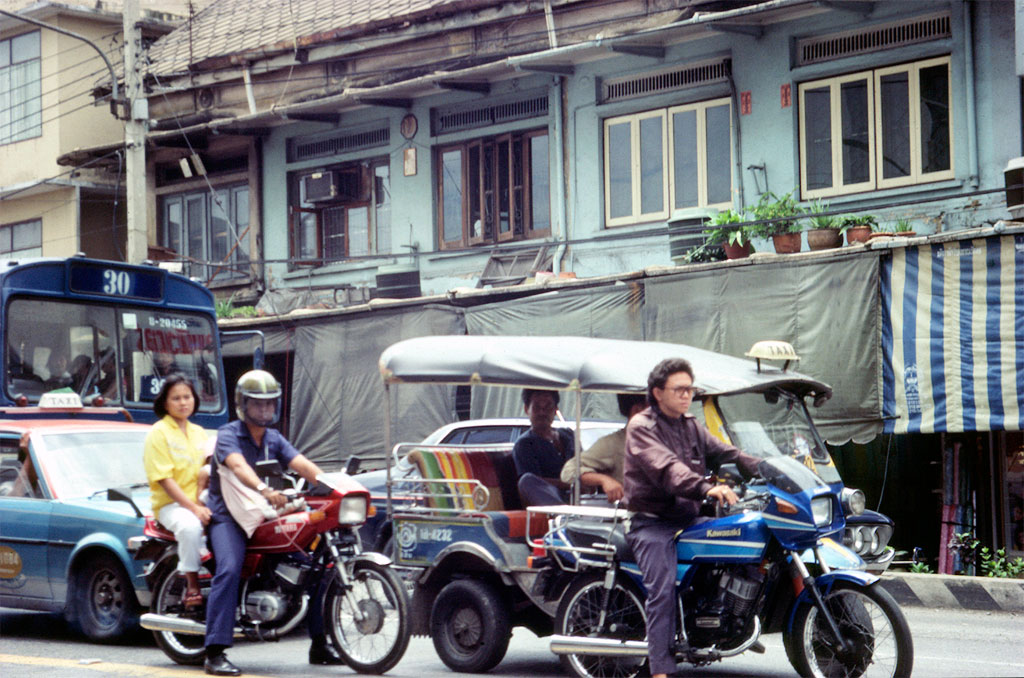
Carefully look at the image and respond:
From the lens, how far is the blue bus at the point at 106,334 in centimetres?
1370

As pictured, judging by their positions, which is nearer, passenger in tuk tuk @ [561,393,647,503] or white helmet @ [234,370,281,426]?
white helmet @ [234,370,281,426]

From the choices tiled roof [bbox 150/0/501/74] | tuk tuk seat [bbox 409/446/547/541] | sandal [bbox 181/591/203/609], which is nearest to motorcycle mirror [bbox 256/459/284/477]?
sandal [bbox 181/591/203/609]

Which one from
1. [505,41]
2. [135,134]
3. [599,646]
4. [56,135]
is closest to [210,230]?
[56,135]

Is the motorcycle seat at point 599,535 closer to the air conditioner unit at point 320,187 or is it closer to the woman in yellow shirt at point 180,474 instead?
the woman in yellow shirt at point 180,474

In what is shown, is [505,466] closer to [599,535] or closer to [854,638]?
[599,535]

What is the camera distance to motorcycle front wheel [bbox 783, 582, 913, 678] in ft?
22.9

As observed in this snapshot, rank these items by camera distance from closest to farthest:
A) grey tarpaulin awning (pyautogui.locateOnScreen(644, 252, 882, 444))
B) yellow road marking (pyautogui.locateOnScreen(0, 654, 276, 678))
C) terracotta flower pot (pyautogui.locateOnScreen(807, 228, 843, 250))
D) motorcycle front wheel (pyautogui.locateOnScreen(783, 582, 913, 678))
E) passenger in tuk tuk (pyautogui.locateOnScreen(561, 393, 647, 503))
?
1. motorcycle front wheel (pyautogui.locateOnScreen(783, 582, 913, 678))
2. yellow road marking (pyautogui.locateOnScreen(0, 654, 276, 678))
3. passenger in tuk tuk (pyautogui.locateOnScreen(561, 393, 647, 503))
4. grey tarpaulin awning (pyautogui.locateOnScreen(644, 252, 882, 444))
5. terracotta flower pot (pyautogui.locateOnScreen(807, 228, 843, 250))

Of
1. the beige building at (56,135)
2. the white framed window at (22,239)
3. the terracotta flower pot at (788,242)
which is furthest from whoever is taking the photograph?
the white framed window at (22,239)

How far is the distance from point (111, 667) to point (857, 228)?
A: 962 cm

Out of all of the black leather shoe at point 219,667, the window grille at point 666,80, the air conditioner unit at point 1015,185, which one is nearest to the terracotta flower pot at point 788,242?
the air conditioner unit at point 1015,185

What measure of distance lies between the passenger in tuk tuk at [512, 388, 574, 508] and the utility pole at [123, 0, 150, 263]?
1174cm

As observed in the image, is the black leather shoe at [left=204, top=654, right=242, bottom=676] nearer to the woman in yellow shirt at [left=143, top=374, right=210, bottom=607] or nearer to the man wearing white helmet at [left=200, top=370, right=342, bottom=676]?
the man wearing white helmet at [left=200, top=370, right=342, bottom=676]

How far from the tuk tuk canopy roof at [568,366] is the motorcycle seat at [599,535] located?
0.85m

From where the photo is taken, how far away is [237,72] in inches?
919
